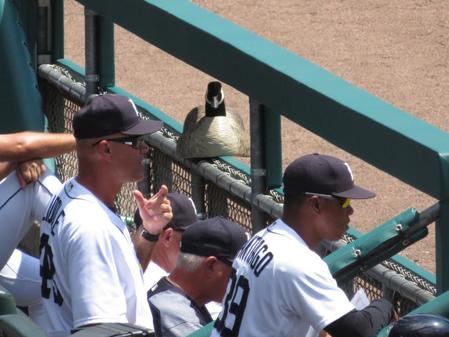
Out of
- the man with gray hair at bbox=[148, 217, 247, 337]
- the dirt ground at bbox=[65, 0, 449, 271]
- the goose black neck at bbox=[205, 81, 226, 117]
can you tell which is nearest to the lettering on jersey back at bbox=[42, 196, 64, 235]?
the man with gray hair at bbox=[148, 217, 247, 337]

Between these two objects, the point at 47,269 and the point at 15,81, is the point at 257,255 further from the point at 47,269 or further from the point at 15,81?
the point at 15,81

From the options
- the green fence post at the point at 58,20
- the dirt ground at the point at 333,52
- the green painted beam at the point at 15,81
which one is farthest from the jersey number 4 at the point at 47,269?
the dirt ground at the point at 333,52

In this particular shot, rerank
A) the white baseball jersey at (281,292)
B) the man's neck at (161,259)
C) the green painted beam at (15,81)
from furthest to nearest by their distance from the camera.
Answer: the green painted beam at (15,81), the man's neck at (161,259), the white baseball jersey at (281,292)

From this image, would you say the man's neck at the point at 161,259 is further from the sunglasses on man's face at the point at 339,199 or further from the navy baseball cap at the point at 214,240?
the sunglasses on man's face at the point at 339,199

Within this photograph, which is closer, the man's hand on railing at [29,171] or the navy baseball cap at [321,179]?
the navy baseball cap at [321,179]

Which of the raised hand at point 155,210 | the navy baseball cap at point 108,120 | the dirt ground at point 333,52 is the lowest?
the dirt ground at point 333,52

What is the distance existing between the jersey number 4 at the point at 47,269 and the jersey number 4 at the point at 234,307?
1.54ft

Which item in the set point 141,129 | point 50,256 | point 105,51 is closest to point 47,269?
point 50,256

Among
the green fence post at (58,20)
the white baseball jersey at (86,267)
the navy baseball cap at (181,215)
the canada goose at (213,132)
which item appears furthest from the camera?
the green fence post at (58,20)

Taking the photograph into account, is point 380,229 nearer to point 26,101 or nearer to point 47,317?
point 47,317

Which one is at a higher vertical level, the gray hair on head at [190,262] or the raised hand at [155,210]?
the raised hand at [155,210]

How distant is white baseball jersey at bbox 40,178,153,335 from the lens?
11.1 ft

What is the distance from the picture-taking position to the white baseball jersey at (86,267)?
3.37 meters

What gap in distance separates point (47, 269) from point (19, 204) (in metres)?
0.77
